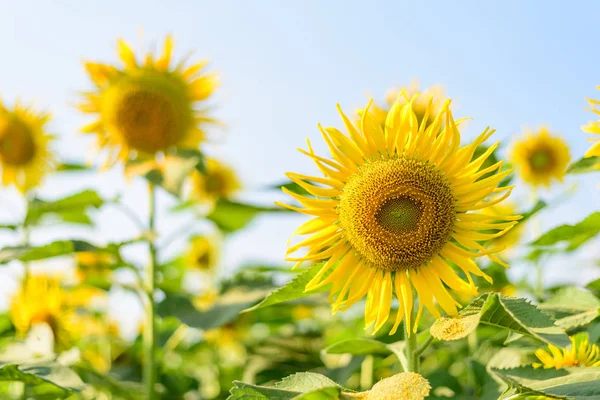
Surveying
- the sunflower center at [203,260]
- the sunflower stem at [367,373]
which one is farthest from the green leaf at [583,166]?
the sunflower center at [203,260]

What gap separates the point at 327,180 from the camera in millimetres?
1682

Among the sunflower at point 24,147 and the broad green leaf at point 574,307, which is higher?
the sunflower at point 24,147

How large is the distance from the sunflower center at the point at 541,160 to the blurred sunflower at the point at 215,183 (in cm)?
258

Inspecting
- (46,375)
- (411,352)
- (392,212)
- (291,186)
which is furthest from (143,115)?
(411,352)

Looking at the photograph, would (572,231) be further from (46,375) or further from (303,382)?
(46,375)

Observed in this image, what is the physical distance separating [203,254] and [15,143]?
201 cm

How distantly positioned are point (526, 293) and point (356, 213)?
2.27 metres

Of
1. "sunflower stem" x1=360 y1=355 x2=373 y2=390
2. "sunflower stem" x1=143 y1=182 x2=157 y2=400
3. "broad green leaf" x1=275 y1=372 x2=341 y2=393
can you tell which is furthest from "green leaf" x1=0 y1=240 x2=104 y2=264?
"broad green leaf" x1=275 y1=372 x2=341 y2=393

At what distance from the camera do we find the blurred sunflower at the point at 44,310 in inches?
145

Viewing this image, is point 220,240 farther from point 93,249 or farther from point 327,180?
point 327,180

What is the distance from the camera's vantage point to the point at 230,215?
3516 millimetres

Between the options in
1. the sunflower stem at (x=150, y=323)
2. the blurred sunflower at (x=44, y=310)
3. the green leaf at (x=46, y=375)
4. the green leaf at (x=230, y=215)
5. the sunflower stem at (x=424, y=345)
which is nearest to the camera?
the sunflower stem at (x=424, y=345)

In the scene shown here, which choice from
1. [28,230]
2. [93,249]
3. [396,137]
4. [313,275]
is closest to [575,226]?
[396,137]

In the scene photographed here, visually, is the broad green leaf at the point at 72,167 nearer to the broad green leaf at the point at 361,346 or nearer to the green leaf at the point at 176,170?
the green leaf at the point at 176,170
